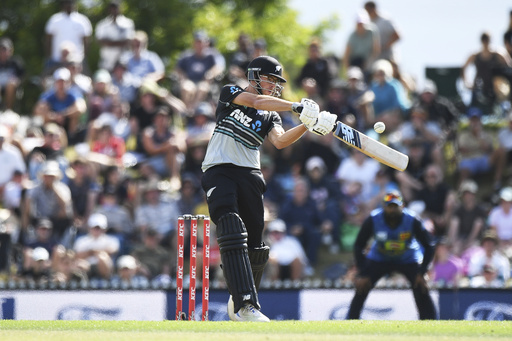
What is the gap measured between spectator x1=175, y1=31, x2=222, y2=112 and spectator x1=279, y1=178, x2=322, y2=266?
3288 mm

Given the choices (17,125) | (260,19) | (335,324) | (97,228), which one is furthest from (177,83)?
(260,19)

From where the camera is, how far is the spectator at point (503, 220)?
13430 millimetres

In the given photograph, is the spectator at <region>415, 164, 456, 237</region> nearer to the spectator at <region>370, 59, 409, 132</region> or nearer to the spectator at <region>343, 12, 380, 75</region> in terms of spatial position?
the spectator at <region>370, 59, 409, 132</region>

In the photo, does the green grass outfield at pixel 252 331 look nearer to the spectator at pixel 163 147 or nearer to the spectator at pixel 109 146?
the spectator at pixel 163 147

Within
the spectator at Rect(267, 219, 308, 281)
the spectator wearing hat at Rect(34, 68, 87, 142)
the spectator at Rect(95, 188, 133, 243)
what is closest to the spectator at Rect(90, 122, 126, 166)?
the spectator wearing hat at Rect(34, 68, 87, 142)

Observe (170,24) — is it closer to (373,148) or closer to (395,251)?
(395,251)

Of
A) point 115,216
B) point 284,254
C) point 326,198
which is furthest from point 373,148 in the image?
point 115,216

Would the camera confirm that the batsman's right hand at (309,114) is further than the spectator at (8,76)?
No

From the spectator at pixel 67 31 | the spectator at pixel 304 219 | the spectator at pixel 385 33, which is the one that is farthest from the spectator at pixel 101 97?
the spectator at pixel 385 33

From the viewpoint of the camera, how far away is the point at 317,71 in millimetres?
16625

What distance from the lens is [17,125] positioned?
16.9 m

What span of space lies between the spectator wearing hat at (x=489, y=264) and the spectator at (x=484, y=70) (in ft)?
14.4

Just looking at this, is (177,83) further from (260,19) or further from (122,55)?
(260,19)

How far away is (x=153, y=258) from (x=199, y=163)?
7.15 ft
